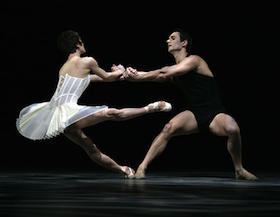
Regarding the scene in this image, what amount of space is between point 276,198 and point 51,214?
1.32 metres

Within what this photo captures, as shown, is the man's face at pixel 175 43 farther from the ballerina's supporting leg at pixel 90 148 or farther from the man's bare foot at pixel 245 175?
the man's bare foot at pixel 245 175

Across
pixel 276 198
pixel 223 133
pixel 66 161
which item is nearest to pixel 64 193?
pixel 276 198

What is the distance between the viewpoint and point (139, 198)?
3.37 metres

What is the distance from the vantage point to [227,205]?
3.11 m

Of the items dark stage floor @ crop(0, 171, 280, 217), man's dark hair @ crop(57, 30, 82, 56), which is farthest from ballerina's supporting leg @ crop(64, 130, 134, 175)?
man's dark hair @ crop(57, 30, 82, 56)

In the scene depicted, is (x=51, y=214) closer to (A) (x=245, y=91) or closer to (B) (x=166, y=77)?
(B) (x=166, y=77)

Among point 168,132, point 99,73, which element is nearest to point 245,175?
point 168,132

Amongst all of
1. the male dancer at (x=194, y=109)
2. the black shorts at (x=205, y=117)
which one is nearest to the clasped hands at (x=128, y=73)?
the male dancer at (x=194, y=109)

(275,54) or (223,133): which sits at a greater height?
(275,54)

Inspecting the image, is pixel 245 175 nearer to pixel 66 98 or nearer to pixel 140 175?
pixel 140 175

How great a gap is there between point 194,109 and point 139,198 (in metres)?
2.03

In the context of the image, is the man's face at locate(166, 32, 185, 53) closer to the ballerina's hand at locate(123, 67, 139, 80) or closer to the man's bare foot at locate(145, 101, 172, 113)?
the ballerina's hand at locate(123, 67, 139, 80)

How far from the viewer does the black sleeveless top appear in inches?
205

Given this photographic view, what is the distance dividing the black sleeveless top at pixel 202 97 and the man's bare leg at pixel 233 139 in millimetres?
123
